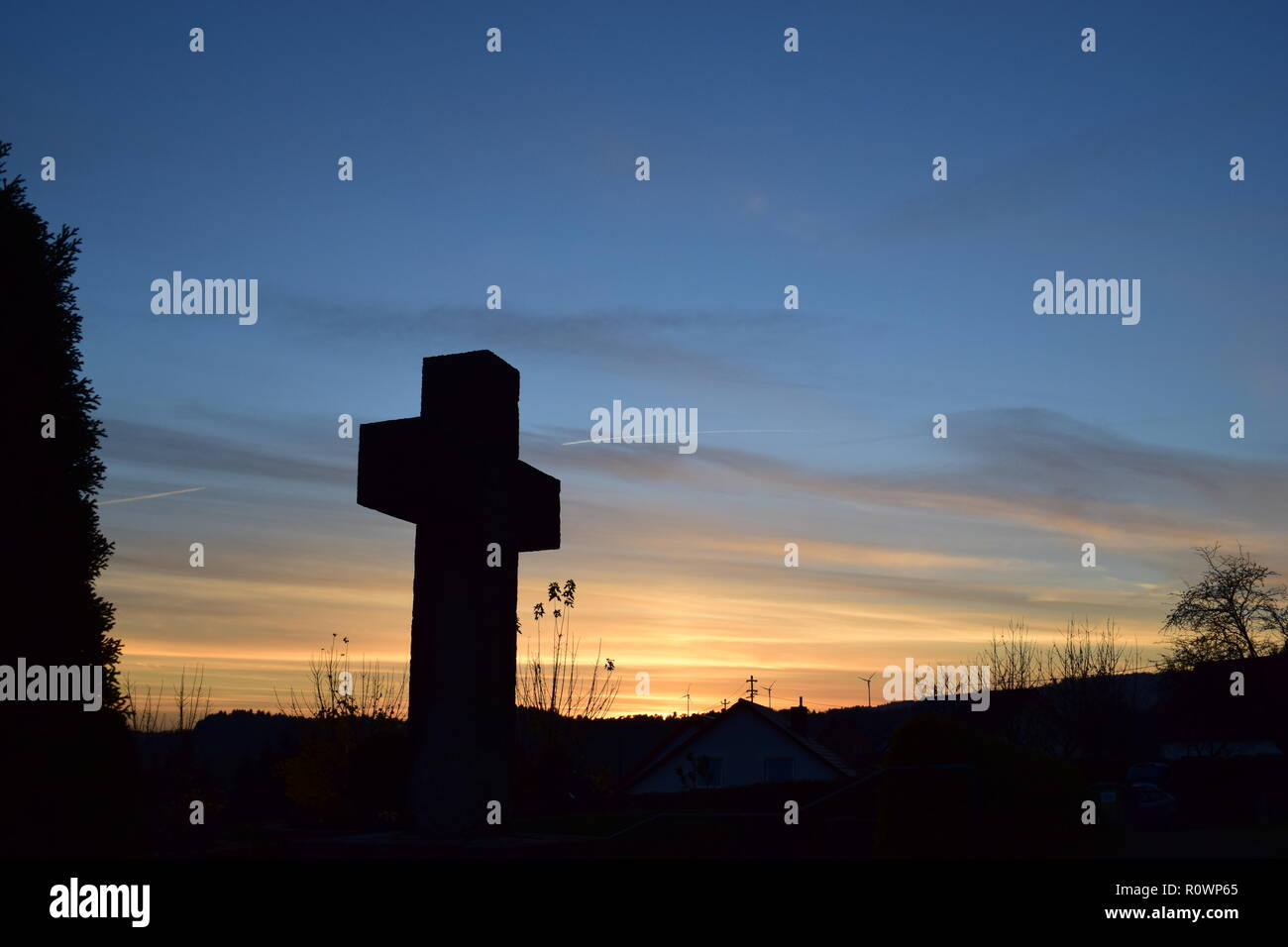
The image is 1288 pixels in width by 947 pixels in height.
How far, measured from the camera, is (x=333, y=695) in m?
23.1

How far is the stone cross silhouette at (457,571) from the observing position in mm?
8531

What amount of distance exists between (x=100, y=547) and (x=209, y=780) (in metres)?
15.2

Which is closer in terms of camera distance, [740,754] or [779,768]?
[779,768]

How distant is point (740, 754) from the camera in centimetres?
5212

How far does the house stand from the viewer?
164 feet

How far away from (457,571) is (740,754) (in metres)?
45.6

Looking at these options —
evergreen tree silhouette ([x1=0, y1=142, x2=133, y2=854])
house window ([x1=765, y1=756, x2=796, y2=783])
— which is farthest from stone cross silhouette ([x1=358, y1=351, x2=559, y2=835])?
house window ([x1=765, y1=756, x2=796, y2=783])

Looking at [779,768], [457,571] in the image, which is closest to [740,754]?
[779,768]

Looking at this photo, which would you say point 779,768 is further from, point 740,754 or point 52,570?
point 52,570

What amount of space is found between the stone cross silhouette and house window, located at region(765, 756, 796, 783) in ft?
144

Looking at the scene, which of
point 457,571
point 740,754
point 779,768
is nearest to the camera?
point 457,571

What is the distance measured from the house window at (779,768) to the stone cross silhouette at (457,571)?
144 ft

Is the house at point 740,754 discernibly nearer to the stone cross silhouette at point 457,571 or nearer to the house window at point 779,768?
the house window at point 779,768

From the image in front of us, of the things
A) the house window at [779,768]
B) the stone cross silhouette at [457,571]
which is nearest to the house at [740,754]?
the house window at [779,768]
